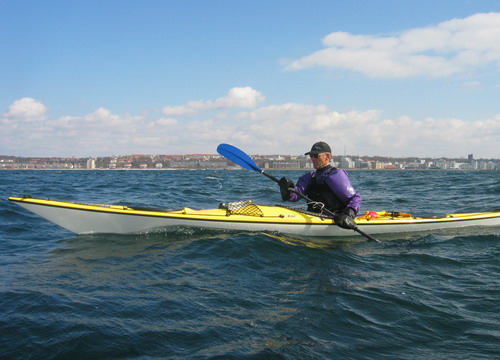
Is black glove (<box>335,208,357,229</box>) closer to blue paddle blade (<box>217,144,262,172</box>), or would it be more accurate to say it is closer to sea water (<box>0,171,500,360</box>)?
sea water (<box>0,171,500,360</box>)

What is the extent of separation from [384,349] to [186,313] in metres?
1.59

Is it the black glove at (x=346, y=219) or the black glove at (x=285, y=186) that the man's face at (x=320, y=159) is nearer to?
the black glove at (x=285, y=186)

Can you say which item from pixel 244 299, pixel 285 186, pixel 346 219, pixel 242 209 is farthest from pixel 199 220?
pixel 244 299

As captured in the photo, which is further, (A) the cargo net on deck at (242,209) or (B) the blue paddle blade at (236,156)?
(B) the blue paddle blade at (236,156)

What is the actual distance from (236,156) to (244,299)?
441cm

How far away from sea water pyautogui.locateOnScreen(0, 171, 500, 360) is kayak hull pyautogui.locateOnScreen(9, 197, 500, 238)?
0.74ft

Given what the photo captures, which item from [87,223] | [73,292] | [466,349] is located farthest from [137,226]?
[466,349]

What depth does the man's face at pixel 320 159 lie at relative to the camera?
20.4ft

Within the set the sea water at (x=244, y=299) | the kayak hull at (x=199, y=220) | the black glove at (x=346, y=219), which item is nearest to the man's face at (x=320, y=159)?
the black glove at (x=346, y=219)

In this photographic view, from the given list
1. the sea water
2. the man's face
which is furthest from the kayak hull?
the man's face

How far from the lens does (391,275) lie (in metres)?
4.79

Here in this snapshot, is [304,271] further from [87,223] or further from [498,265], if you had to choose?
[87,223]

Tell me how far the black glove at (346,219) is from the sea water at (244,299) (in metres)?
0.36

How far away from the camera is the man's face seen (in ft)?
20.4
